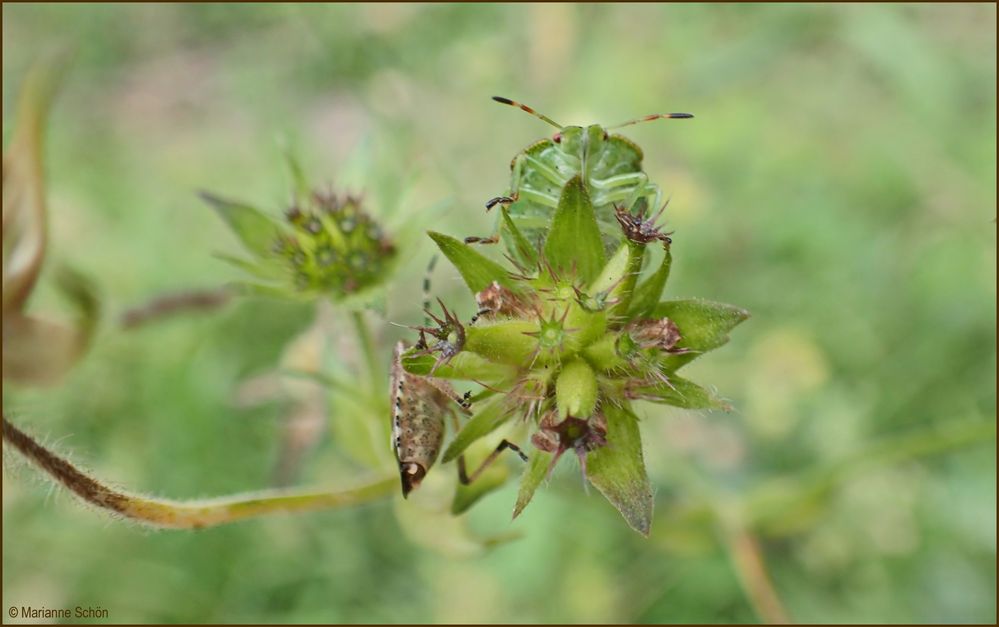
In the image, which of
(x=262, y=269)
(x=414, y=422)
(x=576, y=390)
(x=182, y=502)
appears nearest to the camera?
(x=576, y=390)

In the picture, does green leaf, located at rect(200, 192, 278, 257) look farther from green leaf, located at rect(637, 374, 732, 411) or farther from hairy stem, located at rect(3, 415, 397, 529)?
green leaf, located at rect(637, 374, 732, 411)

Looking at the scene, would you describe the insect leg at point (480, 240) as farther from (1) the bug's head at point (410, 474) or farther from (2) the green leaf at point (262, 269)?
(2) the green leaf at point (262, 269)

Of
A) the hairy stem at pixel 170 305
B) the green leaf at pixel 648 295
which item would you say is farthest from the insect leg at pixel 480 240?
the hairy stem at pixel 170 305

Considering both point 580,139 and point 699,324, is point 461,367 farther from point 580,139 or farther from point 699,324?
point 580,139

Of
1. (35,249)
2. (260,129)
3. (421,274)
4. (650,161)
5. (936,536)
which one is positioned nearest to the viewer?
(35,249)

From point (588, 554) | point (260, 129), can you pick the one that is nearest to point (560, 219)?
point (588, 554)

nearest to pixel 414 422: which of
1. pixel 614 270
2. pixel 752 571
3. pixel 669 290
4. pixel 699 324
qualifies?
pixel 614 270

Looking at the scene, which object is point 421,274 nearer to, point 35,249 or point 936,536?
point 35,249
